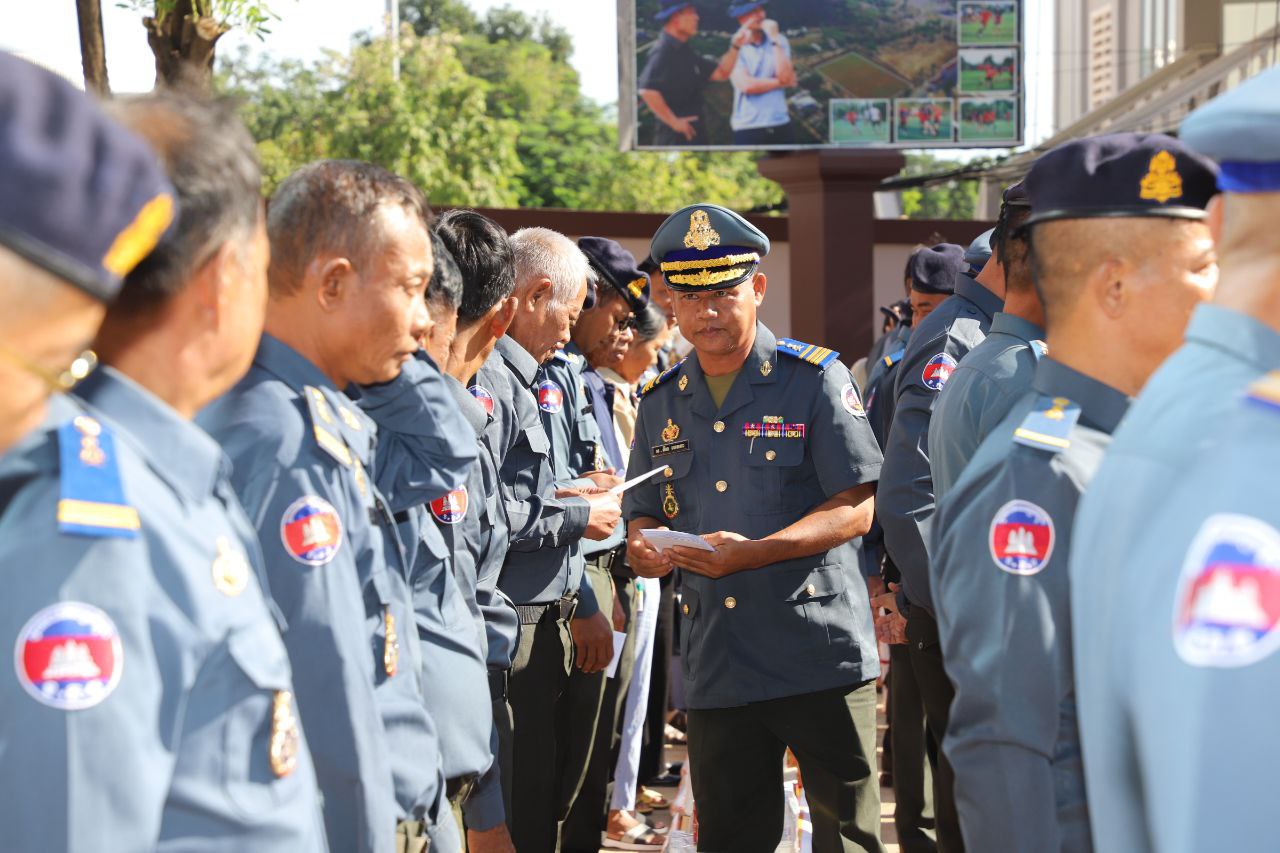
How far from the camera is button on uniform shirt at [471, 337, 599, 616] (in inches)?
169

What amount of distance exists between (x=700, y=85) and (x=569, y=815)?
9511 mm

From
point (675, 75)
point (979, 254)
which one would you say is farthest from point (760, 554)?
point (675, 75)

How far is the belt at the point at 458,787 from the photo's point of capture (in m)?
2.96

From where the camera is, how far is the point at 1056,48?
126ft

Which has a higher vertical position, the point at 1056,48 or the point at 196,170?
the point at 1056,48

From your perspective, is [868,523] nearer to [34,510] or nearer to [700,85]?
[34,510]

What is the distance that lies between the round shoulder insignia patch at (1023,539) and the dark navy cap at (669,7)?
1208 centimetres

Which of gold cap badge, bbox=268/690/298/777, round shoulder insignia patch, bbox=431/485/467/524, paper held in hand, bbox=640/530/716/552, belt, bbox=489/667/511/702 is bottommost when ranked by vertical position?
belt, bbox=489/667/511/702

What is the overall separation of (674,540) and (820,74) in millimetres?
10687

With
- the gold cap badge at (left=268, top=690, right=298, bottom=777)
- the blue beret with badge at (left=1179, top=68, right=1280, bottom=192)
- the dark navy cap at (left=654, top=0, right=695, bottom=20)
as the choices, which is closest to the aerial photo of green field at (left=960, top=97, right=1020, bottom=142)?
the dark navy cap at (left=654, top=0, right=695, bottom=20)

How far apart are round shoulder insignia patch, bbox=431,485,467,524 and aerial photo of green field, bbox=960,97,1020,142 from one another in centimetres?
1157

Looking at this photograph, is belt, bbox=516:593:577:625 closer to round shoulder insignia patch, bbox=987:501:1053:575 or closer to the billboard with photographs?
round shoulder insignia patch, bbox=987:501:1053:575

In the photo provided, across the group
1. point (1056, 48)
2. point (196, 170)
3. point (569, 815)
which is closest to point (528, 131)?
point (1056, 48)

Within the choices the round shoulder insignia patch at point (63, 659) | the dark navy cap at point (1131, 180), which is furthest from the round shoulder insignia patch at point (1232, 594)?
the dark navy cap at point (1131, 180)
